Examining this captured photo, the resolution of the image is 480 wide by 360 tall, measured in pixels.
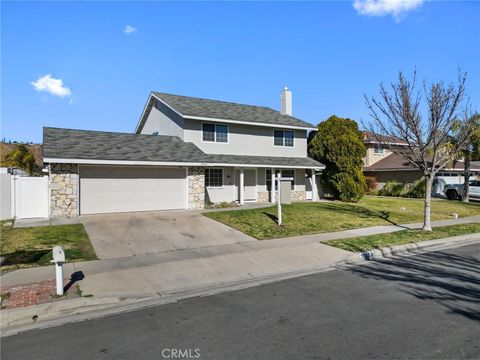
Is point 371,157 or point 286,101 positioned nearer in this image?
point 286,101

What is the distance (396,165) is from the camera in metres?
33.6

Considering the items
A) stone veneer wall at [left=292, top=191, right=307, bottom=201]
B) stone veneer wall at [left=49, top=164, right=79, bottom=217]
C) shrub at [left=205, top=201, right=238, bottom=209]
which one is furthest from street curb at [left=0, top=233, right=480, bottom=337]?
stone veneer wall at [left=292, top=191, right=307, bottom=201]

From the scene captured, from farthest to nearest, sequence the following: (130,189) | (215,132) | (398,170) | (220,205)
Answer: (398,170) < (215,132) < (220,205) < (130,189)

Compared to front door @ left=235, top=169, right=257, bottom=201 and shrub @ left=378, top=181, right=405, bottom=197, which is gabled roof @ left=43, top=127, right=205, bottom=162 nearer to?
front door @ left=235, top=169, right=257, bottom=201

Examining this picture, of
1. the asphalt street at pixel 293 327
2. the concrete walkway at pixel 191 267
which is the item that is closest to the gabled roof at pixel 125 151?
the concrete walkway at pixel 191 267

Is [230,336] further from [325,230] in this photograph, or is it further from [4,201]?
[4,201]

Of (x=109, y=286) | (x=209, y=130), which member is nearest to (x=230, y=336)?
(x=109, y=286)

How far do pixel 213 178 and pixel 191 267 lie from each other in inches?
513

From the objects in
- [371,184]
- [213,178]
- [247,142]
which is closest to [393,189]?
[371,184]

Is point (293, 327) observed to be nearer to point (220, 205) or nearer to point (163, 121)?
point (220, 205)

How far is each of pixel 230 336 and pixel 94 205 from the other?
13605 millimetres

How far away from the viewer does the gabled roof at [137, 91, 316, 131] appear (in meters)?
21.9

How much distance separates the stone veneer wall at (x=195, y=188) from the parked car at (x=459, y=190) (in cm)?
2176
